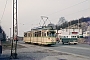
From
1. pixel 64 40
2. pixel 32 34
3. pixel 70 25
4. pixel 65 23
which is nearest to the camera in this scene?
pixel 32 34

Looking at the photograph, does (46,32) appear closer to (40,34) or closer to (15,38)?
(40,34)

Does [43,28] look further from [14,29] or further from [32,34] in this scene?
[14,29]

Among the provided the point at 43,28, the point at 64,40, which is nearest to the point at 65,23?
the point at 64,40

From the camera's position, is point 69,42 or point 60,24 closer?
point 69,42

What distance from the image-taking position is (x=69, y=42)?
48438mm

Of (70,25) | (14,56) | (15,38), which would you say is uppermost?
(70,25)

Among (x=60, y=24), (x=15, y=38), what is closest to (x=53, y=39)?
(x=15, y=38)

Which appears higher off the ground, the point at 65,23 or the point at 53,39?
the point at 65,23

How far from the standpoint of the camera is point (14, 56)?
16422mm

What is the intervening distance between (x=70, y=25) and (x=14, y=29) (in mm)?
112891

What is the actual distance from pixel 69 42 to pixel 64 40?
4.32 ft

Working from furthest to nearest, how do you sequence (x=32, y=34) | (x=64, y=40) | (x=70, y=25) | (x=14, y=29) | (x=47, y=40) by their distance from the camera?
(x=70, y=25), (x=64, y=40), (x=32, y=34), (x=47, y=40), (x=14, y=29)

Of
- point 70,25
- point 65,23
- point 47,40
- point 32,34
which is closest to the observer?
point 47,40

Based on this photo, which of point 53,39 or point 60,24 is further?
point 60,24
